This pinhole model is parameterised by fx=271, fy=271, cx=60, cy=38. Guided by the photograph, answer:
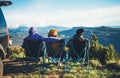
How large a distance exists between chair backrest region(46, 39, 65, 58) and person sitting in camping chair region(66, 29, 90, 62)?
0.37m

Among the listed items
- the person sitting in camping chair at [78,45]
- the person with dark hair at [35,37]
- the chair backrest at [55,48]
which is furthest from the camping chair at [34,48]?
the person sitting in camping chair at [78,45]

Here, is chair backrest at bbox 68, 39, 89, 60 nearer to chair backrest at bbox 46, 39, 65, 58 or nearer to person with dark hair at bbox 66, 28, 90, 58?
person with dark hair at bbox 66, 28, 90, 58

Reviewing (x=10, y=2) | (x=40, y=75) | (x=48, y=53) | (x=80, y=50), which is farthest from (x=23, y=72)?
(x=10, y=2)

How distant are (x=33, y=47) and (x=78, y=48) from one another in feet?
6.58

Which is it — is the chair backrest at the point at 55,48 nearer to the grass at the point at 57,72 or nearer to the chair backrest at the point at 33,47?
the chair backrest at the point at 33,47

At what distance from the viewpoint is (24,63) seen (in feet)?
42.9

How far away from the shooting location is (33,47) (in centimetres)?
1211

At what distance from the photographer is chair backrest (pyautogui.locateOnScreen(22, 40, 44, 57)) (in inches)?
471

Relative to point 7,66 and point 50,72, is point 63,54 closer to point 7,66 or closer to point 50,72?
point 50,72

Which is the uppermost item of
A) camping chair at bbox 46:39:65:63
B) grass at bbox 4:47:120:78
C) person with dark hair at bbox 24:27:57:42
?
person with dark hair at bbox 24:27:57:42

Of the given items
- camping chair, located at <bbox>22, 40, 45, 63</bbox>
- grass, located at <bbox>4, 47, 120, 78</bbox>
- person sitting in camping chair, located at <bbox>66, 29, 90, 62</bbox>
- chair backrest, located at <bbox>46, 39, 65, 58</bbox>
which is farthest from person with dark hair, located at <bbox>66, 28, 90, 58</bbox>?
camping chair, located at <bbox>22, 40, 45, 63</bbox>

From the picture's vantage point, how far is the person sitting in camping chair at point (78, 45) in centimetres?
1204

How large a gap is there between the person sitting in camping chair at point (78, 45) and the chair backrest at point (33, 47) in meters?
1.30

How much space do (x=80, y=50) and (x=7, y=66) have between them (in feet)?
11.0
